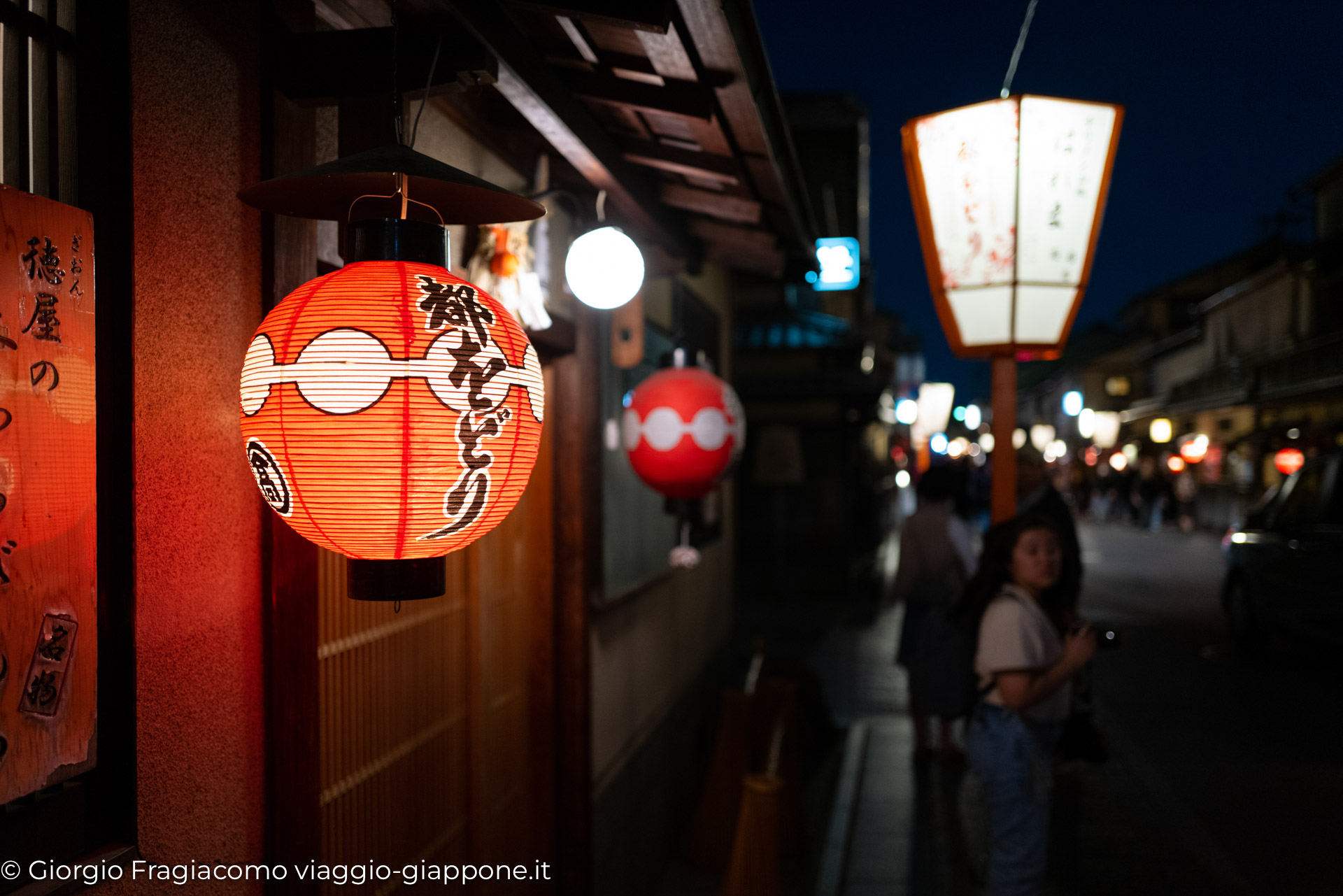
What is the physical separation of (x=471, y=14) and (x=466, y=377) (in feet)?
5.01

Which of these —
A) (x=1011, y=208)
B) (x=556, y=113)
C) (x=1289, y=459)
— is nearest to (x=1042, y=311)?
(x=1011, y=208)

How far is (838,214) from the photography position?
16984 millimetres

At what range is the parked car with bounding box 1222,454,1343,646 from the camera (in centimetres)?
1089

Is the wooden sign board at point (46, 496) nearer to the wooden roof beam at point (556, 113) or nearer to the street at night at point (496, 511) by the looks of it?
the street at night at point (496, 511)

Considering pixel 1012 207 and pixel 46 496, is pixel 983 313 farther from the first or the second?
pixel 46 496

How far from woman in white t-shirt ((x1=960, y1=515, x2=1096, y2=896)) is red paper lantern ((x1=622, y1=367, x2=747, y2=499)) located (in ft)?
5.98

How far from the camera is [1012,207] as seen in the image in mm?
4730

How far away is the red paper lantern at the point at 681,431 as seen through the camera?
5355mm

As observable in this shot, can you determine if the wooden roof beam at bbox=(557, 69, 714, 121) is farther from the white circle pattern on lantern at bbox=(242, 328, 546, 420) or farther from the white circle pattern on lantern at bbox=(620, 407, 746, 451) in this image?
the white circle pattern on lantern at bbox=(242, 328, 546, 420)

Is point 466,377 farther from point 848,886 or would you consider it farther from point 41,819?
point 848,886

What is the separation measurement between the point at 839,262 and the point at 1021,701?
8405 mm

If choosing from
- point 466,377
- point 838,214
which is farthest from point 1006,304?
point 838,214

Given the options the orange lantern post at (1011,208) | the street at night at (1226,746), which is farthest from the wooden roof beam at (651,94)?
the street at night at (1226,746)

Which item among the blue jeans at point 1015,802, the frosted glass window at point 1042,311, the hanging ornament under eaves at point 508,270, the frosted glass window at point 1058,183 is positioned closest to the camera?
the hanging ornament under eaves at point 508,270
